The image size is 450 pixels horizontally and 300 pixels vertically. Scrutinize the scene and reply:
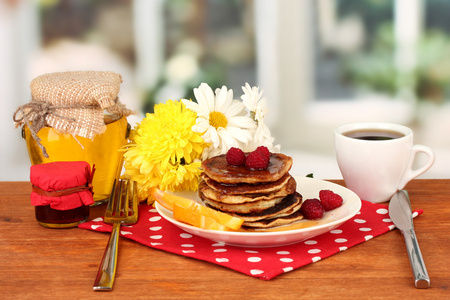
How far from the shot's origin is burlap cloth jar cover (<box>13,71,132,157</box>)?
1.10 meters

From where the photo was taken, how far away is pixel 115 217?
3.48 ft

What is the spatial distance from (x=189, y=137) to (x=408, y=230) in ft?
1.37

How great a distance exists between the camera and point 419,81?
3551 mm

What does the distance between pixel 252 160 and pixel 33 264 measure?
0.38 metres

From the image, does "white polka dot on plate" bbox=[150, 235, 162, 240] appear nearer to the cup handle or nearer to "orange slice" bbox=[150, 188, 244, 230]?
"orange slice" bbox=[150, 188, 244, 230]

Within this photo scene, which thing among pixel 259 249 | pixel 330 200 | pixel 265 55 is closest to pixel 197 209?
pixel 259 249

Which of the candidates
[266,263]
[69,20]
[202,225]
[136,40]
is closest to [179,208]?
[202,225]

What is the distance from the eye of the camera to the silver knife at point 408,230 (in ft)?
2.70

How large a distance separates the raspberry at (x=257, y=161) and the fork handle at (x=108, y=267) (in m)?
0.25

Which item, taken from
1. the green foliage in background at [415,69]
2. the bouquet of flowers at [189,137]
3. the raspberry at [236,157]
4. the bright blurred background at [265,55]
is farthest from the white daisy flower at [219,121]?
the green foliage in background at [415,69]

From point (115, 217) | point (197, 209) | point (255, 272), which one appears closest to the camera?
point (255, 272)

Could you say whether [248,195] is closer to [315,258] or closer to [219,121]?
[315,258]

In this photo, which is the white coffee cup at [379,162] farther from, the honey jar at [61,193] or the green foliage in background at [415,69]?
the green foliage in background at [415,69]

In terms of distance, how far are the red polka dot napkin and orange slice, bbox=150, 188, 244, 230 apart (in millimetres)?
46
